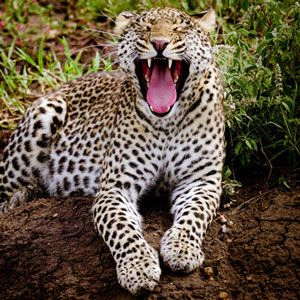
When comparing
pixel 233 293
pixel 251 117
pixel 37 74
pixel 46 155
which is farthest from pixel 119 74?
pixel 233 293

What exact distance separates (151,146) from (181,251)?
1.14 m

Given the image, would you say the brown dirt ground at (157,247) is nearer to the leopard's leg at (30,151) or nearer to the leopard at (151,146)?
the leopard at (151,146)

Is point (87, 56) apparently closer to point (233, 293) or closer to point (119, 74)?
point (119, 74)

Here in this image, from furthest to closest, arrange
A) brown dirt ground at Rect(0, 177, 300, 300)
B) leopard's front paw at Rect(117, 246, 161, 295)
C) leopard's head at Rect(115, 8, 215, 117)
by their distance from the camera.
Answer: leopard's head at Rect(115, 8, 215, 117)
brown dirt ground at Rect(0, 177, 300, 300)
leopard's front paw at Rect(117, 246, 161, 295)

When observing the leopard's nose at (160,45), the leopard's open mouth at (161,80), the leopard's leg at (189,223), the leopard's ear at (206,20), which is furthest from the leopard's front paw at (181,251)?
Answer: the leopard's ear at (206,20)

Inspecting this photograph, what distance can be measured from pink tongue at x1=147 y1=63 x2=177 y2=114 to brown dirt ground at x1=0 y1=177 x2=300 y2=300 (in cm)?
95

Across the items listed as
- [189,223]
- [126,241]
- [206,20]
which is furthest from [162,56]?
[126,241]

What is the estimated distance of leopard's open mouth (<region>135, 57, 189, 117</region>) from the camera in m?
6.28

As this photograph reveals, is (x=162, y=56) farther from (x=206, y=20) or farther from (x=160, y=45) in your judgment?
(x=206, y=20)

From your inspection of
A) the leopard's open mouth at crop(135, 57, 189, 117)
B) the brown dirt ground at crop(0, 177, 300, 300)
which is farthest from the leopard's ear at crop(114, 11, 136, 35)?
the brown dirt ground at crop(0, 177, 300, 300)

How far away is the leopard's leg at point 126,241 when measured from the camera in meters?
5.62

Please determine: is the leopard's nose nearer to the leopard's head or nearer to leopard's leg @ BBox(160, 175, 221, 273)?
the leopard's head

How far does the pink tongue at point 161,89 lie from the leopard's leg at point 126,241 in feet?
2.64

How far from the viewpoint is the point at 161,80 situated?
6.29 m
